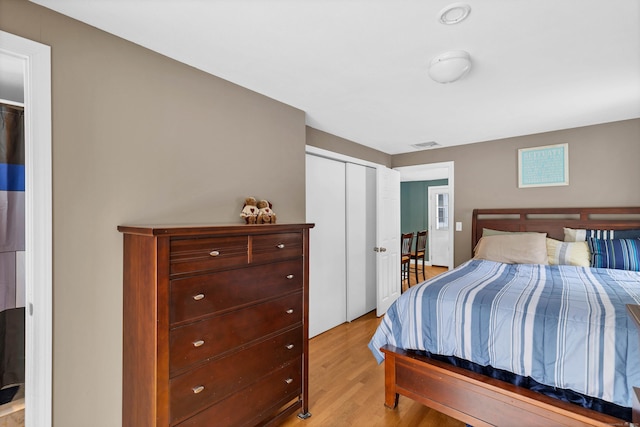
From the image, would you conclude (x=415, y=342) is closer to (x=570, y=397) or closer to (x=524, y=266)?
(x=570, y=397)

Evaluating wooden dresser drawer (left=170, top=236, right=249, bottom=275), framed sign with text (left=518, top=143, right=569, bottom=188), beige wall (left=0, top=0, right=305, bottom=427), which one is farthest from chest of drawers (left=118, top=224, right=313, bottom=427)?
framed sign with text (left=518, top=143, right=569, bottom=188)

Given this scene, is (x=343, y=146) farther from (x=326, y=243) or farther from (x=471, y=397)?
(x=471, y=397)

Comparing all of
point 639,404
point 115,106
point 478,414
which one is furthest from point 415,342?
point 115,106

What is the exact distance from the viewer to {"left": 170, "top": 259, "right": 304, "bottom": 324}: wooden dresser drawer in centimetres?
145

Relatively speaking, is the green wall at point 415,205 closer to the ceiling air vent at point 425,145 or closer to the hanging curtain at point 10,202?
the ceiling air vent at point 425,145

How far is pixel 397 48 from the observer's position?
1.77 meters

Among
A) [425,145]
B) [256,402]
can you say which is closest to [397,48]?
[256,402]

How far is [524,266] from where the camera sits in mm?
2992

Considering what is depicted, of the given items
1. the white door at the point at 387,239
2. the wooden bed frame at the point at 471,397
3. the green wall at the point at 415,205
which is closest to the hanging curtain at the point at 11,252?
the wooden bed frame at the point at 471,397

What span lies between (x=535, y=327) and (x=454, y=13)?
1.67 meters

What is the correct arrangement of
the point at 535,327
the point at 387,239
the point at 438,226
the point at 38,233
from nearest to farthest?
the point at 38,233, the point at 535,327, the point at 387,239, the point at 438,226

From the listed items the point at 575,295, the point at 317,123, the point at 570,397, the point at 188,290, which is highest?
the point at 317,123

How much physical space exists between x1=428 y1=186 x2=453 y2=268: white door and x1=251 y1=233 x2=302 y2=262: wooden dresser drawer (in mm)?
5911

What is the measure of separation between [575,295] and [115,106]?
2.97m
